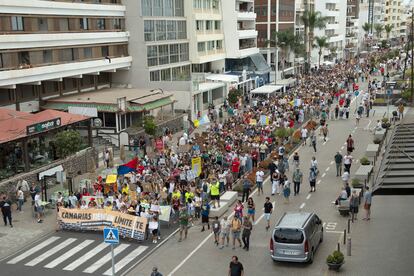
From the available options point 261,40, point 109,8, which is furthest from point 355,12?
point 109,8

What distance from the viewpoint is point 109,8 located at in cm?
5109

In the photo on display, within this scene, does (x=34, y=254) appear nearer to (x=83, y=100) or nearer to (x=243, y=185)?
(x=243, y=185)

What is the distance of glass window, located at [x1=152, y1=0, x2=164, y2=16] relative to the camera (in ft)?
181

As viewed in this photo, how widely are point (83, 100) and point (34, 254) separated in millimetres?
23680

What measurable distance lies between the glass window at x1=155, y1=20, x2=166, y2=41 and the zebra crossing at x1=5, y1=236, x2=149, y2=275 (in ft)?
116

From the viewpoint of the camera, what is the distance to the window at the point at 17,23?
39.1 meters

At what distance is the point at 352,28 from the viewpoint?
161m

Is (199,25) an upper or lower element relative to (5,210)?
upper

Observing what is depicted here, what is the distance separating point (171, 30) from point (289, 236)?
4214cm

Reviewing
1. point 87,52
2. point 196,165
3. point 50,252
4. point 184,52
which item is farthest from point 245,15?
point 50,252

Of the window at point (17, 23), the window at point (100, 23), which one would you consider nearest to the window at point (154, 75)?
the window at point (100, 23)

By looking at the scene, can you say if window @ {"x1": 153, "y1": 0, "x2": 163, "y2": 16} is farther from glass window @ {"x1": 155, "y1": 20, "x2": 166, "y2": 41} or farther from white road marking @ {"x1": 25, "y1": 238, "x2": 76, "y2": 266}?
white road marking @ {"x1": 25, "y1": 238, "x2": 76, "y2": 266}

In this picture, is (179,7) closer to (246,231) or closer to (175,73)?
(175,73)

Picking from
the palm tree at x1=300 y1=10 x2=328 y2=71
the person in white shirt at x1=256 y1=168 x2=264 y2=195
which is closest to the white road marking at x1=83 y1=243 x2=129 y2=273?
the person in white shirt at x1=256 y1=168 x2=264 y2=195
